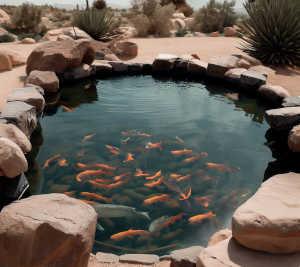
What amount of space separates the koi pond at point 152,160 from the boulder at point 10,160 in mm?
554

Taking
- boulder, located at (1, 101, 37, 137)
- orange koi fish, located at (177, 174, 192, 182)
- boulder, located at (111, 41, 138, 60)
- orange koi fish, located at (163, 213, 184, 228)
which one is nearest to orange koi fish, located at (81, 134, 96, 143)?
boulder, located at (1, 101, 37, 137)

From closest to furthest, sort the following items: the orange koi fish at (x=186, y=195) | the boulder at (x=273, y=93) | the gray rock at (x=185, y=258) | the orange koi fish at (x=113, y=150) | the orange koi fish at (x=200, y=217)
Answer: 1. the gray rock at (x=185, y=258)
2. the orange koi fish at (x=200, y=217)
3. the orange koi fish at (x=186, y=195)
4. the orange koi fish at (x=113, y=150)
5. the boulder at (x=273, y=93)

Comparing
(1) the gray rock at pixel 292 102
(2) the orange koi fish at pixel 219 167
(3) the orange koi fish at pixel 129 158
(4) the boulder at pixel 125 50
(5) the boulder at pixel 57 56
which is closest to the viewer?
(2) the orange koi fish at pixel 219 167

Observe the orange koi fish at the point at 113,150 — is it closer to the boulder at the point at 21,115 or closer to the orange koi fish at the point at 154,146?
the orange koi fish at the point at 154,146

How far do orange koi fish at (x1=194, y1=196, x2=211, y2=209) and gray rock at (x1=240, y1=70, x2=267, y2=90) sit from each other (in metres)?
4.36

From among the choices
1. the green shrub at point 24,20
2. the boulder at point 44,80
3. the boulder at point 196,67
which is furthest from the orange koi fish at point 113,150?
the green shrub at point 24,20

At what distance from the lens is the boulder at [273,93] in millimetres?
7172

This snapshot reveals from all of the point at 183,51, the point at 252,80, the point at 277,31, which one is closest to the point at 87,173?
the point at 252,80

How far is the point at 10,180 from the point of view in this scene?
3.94 meters

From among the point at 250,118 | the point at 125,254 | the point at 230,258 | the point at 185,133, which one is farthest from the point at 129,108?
the point at 230,258

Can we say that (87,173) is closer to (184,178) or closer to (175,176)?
(175,176)

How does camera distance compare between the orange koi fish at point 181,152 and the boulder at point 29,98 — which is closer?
the orange koi fish at point 181,152

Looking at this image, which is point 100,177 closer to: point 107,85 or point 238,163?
point 238,163

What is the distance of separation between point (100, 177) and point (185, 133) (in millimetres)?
1837
